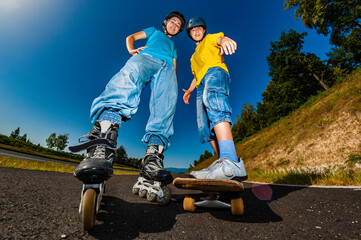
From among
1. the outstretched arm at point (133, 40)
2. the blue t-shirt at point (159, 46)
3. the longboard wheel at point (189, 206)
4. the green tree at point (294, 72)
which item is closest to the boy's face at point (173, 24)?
the blue t-shirt at point (159, 46)

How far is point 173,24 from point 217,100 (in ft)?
6.84

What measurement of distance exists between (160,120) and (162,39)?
143 cm

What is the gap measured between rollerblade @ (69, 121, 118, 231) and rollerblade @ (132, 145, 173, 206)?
53 centimetres

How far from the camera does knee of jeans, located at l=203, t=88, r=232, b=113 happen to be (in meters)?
1.62

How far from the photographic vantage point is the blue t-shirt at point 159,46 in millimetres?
2236

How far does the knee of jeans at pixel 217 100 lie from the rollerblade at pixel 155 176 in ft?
2.62

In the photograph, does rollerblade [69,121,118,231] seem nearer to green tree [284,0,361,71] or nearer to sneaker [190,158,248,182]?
sneaker [190,158,248,182]

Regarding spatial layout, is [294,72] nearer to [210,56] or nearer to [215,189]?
[210,56]

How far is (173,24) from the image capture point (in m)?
2.85

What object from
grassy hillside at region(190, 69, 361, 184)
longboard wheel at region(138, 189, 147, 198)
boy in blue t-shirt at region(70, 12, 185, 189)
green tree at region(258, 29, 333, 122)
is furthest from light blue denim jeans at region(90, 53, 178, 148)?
green tree at region(258, 29, 333, 122)

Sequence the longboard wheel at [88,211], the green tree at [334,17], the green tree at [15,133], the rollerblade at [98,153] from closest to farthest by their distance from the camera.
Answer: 1. the longboard wheel at [88,211]
2. the rollerblade at [98,153]
3. the green tree at [334,17]
4. the green tree at [15,133]

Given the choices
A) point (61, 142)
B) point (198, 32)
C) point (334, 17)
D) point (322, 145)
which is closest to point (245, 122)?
point (334, 17)

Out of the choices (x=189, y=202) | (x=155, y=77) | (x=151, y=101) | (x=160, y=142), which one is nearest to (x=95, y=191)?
(x=189, y=202)

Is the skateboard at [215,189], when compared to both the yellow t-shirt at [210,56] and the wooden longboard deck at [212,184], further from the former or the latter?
the yellow t-shirt at [210,56]
